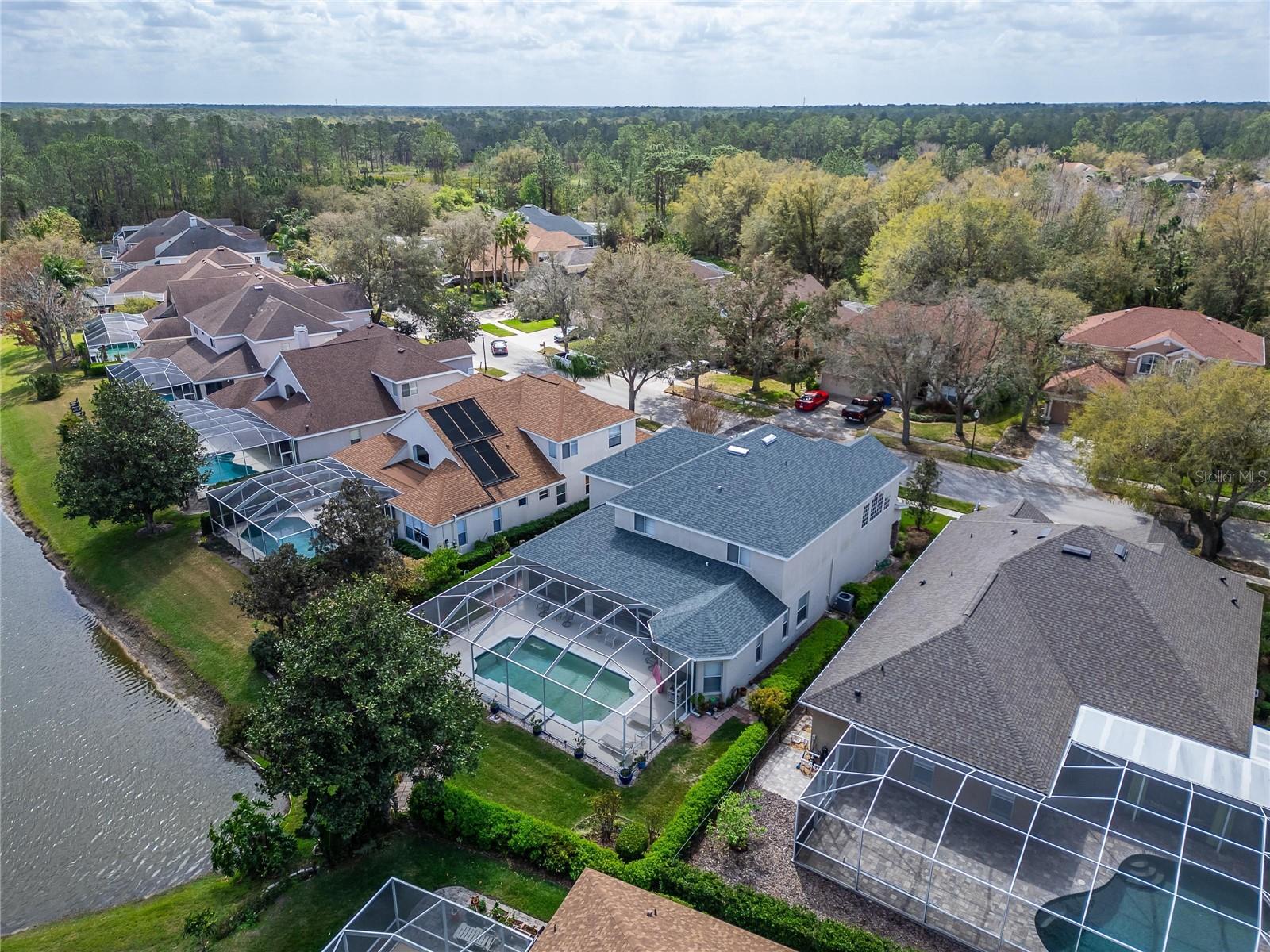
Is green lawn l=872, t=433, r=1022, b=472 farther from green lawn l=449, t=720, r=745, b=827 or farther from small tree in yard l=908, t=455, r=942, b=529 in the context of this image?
green lawn l=449, t=720, r=745, b=827

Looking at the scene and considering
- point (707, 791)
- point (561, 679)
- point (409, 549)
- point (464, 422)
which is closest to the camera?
point (707, 791)

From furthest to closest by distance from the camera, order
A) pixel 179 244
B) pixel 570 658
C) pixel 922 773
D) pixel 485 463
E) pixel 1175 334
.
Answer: pixel 179 244, pixel 1175 334, pixel 485 463, pixel 570 658, pixel 922 773

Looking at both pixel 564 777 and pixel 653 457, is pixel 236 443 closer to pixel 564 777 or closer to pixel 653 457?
pixel 653 457

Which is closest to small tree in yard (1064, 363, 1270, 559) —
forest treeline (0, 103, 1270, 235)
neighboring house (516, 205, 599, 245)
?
neighboring house (516, 205, 599, 245)

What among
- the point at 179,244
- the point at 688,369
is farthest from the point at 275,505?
the point at 179,244

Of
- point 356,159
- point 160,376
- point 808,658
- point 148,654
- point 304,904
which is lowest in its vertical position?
point 148,654

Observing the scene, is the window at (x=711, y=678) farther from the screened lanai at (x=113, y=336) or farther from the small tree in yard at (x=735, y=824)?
the screened lanai at (x=113, y=336)

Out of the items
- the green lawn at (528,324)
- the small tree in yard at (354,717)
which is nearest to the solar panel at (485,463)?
the small tree in yard at (354,717)
